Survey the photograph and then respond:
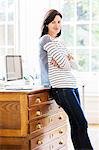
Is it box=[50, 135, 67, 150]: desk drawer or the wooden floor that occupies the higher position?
box=[50, 135, 67, 150]: desk drawer

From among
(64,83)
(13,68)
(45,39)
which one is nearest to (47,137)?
(64,83)

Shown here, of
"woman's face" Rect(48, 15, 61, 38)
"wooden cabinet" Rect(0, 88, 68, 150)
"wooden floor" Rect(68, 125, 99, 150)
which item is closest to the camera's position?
"wooden cabinet" Rect(0, 88, 68, 150)

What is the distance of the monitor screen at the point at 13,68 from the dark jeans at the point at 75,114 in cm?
49

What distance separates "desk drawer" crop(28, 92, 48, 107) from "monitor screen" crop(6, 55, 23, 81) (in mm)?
421

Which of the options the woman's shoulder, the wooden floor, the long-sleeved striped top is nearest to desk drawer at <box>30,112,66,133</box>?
the long-sleeved striped top

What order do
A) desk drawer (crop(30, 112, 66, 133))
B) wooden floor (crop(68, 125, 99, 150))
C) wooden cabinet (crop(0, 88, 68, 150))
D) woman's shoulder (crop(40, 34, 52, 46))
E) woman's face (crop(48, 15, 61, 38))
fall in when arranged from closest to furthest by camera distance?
wooden cabinet (crop(0, 88, 68, 150)), desk drawer (crop(30, 112, 66, 133)), woman's shoulder (crop(40, 34, 52, 46)), woman's face (crop(48, 15, 61, 38)), wooden floor (crop(68, 125, 99, 150))

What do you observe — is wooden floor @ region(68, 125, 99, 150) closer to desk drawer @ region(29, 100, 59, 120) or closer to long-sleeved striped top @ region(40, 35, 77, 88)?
desk drawer @ region(29, 100, 59, 120)

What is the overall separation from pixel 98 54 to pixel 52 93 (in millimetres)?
2670

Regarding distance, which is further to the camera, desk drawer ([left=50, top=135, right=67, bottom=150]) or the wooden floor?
the wooden floor

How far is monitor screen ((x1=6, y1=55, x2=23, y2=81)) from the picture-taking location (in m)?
3.61

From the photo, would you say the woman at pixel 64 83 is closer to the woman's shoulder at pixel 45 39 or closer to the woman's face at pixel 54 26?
the woman's shoulder at pixel 45 39

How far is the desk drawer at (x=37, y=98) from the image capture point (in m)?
3.15

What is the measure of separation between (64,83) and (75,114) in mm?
277

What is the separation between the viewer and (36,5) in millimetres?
5703
